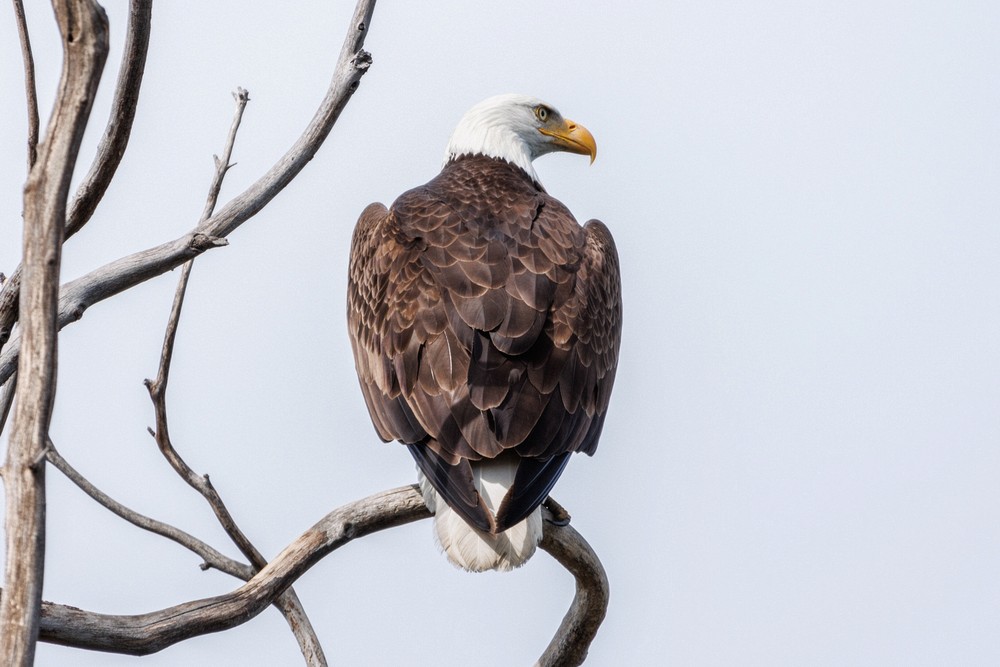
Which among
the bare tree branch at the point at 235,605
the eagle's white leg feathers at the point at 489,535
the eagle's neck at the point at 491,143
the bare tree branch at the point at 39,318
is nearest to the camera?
the bare tree branch at the point at 39,318

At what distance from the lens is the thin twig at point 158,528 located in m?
5.05

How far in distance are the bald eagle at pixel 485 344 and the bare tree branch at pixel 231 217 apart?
953 mm

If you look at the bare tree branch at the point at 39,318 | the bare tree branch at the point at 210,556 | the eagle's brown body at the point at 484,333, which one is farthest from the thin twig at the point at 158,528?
the bare tree branch at the point at 39,318

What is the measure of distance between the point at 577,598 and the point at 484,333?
47.6 inches

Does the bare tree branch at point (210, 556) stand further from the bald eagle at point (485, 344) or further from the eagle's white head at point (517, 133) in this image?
the eagle's white head at point (517, 133)

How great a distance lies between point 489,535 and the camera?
4418mm


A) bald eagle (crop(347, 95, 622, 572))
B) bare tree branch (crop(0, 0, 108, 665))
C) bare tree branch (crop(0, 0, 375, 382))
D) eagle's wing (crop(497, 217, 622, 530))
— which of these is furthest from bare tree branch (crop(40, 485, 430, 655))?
bare tree branch (crop(0, 0, 375, 382))

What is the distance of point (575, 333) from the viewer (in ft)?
16.4

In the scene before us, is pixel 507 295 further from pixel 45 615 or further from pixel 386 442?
pixel 45 615

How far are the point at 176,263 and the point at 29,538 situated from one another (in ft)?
4.90

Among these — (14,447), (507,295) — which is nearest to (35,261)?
(14,447)

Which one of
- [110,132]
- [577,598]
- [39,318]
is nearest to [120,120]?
[110,132]

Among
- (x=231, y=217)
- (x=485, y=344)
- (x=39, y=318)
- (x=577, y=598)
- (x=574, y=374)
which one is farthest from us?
(x=577, y=598)

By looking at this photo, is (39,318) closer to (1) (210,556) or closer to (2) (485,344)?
(2) (485,344)
